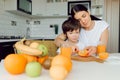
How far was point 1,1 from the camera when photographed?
12.0ft

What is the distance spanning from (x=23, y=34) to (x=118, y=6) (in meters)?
2.46

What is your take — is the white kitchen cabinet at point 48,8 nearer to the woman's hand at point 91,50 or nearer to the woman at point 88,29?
the woman at point 88,29

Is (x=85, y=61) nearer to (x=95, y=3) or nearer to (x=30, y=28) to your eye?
(x=95, y=3)

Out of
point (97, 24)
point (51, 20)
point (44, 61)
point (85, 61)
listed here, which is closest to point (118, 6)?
point (51, 20)

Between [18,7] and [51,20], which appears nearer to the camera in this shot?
[18,7]

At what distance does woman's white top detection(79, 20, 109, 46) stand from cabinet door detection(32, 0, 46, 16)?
3.03 meters

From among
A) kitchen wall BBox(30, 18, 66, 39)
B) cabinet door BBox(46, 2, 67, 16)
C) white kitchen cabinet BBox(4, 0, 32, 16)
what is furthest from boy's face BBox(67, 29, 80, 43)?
kitchen wall BBox(30, 18, 66, 39)

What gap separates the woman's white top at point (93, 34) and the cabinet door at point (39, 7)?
9.94ft

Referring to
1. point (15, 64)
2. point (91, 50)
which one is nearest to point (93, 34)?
point (91, 50)

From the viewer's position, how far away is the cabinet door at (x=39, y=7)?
4703 millimetres

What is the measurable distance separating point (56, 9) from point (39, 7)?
1.45 ft

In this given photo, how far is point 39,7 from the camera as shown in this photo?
15.6 ft

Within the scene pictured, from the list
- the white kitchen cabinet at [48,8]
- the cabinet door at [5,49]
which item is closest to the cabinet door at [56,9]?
the white kitchen cabinet at [48,8]

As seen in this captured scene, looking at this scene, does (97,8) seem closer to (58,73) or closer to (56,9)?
(56,9)
